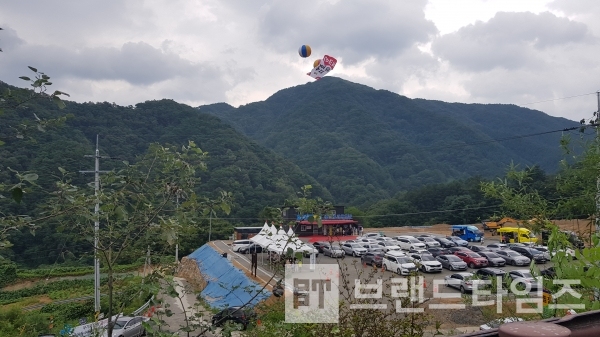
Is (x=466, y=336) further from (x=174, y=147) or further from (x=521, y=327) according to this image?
(x=174, y=147)

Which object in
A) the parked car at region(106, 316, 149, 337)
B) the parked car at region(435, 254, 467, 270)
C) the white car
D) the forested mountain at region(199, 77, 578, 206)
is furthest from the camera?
the forested mountain at region(199, 77, 578, 206)

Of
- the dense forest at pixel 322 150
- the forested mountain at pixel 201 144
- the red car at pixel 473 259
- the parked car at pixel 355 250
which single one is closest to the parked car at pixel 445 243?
the red car at pixel 473 259

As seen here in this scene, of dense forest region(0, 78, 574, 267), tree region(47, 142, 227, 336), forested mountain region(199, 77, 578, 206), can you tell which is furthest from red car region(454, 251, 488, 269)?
forested mountain region(199, 77, 578, 206)

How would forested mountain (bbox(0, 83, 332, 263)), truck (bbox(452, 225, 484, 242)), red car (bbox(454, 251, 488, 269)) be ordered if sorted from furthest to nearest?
forested mountain (bbox(0, 83, 332, 263))
truck (bbox(452, 225, 484, 242))
red car (bbox(454, 251, 488, 269))

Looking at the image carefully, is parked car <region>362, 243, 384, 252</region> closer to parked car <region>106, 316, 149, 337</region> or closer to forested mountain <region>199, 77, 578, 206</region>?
parked car <region>106, 316, 149, 337</region>

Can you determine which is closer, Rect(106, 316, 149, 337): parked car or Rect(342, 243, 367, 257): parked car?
Rect(106, 316, 149, 337): parked car
